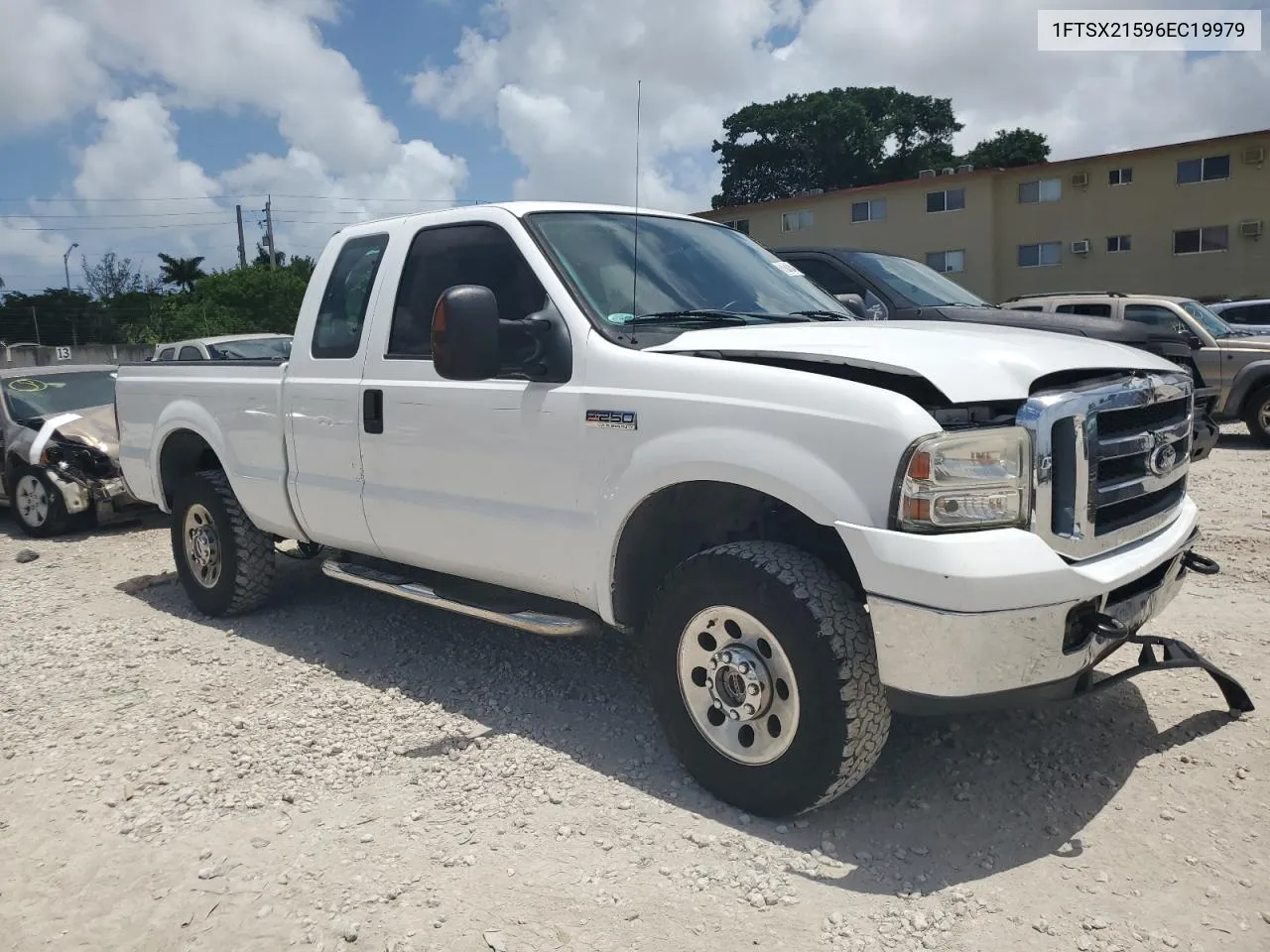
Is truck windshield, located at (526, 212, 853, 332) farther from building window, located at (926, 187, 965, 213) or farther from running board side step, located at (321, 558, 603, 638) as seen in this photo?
building window, located at (926, 187, 965, 213)

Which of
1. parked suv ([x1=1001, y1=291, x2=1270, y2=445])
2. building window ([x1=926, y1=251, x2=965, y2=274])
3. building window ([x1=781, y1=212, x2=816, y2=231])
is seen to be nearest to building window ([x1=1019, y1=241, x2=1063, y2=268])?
building window ([x1=926, y1=251, x2=965, y2=274])

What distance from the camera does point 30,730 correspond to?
4.28 metres

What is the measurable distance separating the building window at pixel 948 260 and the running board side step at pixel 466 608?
108 ft

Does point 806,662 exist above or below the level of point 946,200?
below

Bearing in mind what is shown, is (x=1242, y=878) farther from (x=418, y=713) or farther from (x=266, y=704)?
(x=266, y=704)

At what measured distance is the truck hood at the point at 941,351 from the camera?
2.95 meters

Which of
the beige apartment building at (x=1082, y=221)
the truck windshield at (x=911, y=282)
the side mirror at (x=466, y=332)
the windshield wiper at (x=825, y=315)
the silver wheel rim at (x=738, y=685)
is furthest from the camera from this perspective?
the beige apartment building at (x=1082, y=221)

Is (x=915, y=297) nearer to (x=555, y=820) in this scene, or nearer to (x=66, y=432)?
(x=555, y=820)

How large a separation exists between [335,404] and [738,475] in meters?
2.26

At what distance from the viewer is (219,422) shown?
545cm

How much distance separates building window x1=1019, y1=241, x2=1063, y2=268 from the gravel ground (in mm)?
31358

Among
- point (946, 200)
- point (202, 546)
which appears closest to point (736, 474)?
point (202, 546)

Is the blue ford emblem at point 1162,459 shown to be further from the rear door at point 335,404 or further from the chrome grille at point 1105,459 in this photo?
the rear door at point 335,404

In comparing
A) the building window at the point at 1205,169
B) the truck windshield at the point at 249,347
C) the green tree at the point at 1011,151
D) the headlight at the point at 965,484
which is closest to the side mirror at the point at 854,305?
the headlight at the point at 965,484
